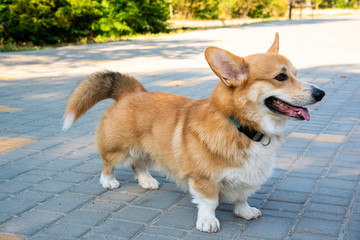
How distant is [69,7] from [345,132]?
43.2ft

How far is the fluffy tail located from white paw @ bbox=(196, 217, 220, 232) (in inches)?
55.5

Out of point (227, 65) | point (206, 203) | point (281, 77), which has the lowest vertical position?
point (206, 203)

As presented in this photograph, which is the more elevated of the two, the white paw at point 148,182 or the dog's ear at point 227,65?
the dog's ear at point 227,65

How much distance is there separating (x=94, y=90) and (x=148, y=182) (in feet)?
3.17

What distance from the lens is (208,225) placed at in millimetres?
3041

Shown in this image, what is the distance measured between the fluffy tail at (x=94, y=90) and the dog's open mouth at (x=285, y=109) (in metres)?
1.38

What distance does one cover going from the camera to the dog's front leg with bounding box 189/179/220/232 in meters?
3.04

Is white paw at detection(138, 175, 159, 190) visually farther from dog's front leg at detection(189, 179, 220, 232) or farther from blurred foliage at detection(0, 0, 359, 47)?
blurred foliage at detection(0, 0, 359, 47)

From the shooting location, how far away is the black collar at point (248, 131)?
2977mm

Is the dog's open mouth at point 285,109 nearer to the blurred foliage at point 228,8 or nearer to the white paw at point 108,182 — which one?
the white paw at point 108,182

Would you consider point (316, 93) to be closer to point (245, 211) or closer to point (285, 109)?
point (285, 109)

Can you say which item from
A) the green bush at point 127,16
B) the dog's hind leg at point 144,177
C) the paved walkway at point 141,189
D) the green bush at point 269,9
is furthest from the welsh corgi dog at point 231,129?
the green bush at point 269,9

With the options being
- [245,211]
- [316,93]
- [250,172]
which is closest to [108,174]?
[245,211]

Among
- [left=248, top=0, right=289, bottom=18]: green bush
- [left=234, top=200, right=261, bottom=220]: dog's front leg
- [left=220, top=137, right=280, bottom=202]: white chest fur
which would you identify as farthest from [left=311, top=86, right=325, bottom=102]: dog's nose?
[left=248, top=0, right=289, bottom=18]: green bush
